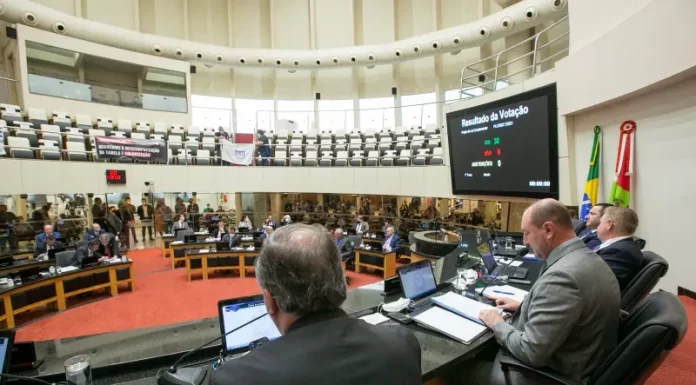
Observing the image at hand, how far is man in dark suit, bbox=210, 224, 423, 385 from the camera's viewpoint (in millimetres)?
807

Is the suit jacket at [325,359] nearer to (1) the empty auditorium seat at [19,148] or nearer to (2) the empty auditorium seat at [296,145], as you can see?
(1) the empty auditorium seat at [19,148]

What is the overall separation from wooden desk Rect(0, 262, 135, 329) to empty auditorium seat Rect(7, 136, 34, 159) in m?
4.85

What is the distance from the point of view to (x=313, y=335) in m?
0.86

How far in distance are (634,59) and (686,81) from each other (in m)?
0.52

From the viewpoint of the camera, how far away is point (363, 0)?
47.7 ft

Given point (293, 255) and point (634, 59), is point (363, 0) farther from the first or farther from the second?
point (293, 255)

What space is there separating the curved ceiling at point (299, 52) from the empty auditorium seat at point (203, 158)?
15.0 feet

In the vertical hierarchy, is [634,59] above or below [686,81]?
above

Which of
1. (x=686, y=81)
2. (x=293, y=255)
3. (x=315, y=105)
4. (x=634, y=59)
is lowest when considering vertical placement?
(x=293, y=255)

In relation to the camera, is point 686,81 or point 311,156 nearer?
point 686,81

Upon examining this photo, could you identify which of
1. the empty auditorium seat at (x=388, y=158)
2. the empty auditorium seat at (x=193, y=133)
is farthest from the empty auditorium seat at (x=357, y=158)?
the empty auditorium seat at (x=193, y=133)

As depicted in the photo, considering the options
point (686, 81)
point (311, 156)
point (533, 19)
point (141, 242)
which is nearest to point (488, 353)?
point (686, 81)

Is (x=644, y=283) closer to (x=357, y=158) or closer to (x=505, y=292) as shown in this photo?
(x=505, y=292)

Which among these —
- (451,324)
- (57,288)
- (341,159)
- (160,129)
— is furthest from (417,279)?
(160,129)
